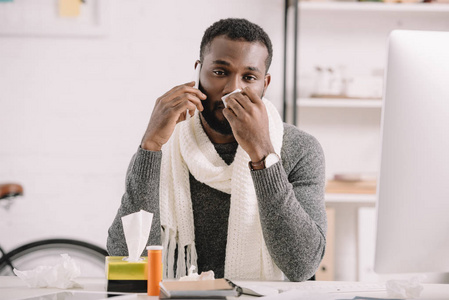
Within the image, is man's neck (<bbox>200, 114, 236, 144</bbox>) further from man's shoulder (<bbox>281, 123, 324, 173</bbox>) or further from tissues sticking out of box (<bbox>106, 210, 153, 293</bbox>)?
tissues sticking out of box (<bbox>106, 210, 153, 293</bbox>)

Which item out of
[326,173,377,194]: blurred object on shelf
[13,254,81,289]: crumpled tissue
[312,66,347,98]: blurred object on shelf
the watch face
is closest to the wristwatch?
the watch face

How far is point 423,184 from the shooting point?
708 mm

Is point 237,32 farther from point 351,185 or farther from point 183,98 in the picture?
point 351,185

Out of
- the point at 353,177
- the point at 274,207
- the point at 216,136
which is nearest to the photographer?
the point at 274,207

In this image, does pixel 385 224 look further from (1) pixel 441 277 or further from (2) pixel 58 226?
(2) pixel 58 226

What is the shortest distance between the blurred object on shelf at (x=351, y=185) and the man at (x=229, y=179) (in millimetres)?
879

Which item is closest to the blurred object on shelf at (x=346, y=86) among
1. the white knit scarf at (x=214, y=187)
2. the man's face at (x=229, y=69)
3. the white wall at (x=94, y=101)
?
the white wall at (x=94, y=101)

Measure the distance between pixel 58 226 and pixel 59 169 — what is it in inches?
10.8

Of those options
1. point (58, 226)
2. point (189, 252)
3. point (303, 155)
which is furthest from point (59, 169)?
point (303, 155)

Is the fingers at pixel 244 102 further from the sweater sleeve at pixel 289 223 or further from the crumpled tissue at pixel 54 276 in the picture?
the crumpled tissue at pixel 54 276

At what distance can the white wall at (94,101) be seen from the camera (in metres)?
2.44

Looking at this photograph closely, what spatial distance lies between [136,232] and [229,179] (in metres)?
0.47

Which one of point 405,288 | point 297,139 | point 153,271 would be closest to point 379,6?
point 297,139

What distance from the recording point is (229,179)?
1333mm
